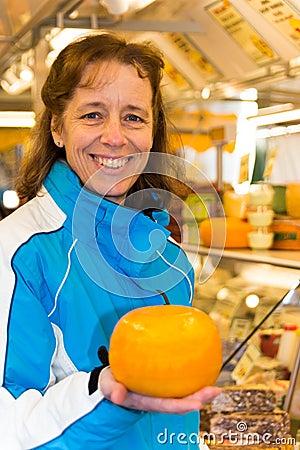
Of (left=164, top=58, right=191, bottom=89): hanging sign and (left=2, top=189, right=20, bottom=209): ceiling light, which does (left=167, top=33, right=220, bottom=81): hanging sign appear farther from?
(left=2, top=189, right=20, bottom=209): ceiling light

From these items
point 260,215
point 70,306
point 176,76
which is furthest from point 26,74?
point 70,306

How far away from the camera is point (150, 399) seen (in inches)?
32.0

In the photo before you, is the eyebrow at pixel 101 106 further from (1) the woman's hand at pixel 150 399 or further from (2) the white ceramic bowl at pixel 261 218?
(2) the white ceramic bowl at pixel 261 218

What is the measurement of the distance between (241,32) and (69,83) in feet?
3.51

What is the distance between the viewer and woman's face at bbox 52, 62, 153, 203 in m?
1.06

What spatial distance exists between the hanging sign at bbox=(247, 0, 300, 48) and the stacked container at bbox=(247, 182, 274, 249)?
42 centimetres

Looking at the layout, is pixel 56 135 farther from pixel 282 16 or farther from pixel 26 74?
pixel 26 74

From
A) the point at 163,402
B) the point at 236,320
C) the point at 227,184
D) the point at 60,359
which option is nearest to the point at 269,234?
the point at 236,320

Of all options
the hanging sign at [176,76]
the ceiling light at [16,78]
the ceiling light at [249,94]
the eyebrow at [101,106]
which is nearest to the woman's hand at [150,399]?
the eyebrow at [101,106]

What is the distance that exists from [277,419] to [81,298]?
86 centimetres

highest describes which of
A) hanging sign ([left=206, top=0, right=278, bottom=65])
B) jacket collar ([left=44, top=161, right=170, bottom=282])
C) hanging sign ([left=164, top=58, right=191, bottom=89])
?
hanging sign ([left=206, top=0, right=278, bottom=65])

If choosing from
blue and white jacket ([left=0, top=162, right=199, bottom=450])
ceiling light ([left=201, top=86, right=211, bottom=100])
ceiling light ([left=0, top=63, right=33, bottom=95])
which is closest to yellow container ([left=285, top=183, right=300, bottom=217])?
ceiling light ([left=201, top=86, right=211, bottom=100])

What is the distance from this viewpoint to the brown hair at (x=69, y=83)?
43.3 inches

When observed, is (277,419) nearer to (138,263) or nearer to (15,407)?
(138,263)
